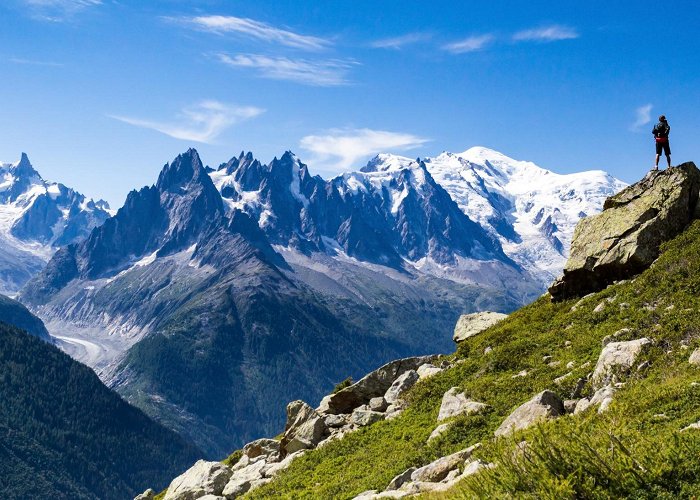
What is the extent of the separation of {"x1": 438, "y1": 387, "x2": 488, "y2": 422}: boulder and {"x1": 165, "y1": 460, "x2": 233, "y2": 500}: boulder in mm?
13507

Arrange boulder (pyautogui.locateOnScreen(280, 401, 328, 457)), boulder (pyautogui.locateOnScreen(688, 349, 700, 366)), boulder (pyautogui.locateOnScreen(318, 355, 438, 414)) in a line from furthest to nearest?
boulder (pyautogui.locateOnScreen(318, 355, 438, 414))
boulder (pyautogui.locateOnScreen(280, 401, 328, 457))
boulder (pyautogui.locateOnScreen(688, 349, 700, 366))

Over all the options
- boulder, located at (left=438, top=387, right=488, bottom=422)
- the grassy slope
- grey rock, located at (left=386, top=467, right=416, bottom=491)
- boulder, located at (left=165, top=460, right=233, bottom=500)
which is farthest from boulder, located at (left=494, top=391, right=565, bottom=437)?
boulder, located at (left=165, top=460, right=233, bottom=500)

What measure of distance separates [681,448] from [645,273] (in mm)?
26539

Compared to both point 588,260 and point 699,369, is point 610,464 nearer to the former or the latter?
point 699,369

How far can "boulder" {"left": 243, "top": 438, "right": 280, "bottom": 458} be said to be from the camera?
43644mm

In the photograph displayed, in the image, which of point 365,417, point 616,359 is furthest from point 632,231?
point 365,417


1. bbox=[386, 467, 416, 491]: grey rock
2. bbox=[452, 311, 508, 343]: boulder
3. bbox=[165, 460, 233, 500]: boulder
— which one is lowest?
bbox=[165, 460, 233, 500]: boulder

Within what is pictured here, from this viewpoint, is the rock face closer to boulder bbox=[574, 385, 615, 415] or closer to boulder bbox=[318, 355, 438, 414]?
boulder bbox=[318, 355, 438, 414]

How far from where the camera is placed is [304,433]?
39500mm

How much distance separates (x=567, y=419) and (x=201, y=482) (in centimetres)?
2439

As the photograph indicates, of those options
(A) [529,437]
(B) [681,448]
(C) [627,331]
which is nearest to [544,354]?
(C) [627,331]

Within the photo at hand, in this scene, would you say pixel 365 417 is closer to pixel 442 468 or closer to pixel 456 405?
pixel 456 405

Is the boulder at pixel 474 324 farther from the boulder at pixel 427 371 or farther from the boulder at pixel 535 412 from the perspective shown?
the boulder at pixel 535 412

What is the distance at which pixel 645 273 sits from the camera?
132 feet
